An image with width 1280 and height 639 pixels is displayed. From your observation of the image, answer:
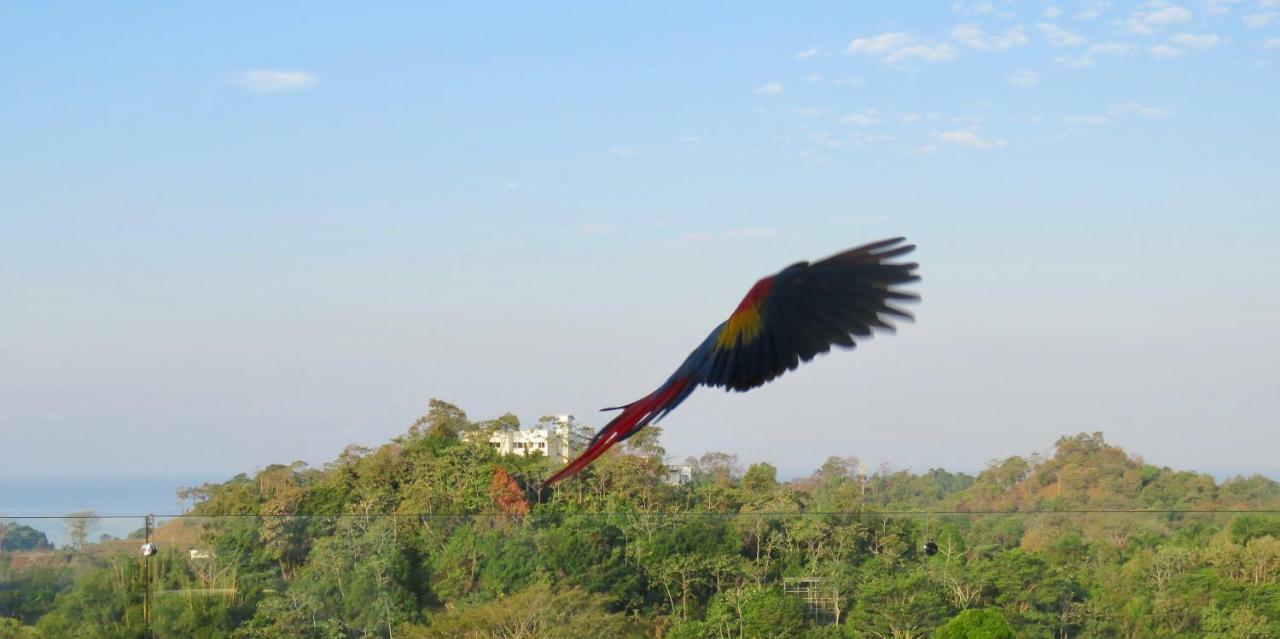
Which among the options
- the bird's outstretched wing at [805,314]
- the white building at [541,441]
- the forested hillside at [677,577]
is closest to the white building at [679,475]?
the white building at [541,441]

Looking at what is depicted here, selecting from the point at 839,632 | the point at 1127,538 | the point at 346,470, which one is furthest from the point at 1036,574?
the point at 346,470

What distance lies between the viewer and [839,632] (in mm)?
5012

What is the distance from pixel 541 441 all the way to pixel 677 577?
456cm

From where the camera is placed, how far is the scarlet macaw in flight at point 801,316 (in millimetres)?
2020

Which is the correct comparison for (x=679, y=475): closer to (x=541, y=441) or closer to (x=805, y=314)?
(x=541, y=441)

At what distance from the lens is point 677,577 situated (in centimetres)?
504

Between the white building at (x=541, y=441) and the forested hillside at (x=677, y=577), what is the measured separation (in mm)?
3404

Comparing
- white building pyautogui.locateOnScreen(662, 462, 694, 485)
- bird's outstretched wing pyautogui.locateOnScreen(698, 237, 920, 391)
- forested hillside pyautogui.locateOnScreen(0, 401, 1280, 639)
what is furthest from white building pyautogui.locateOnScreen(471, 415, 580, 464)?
bird's outstretched wing pyautogui.locateOnScreen(698, 237, 920, 391)

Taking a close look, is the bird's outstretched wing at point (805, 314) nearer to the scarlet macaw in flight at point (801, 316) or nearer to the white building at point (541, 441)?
the scarlet macaw in flight at point (801, 316)

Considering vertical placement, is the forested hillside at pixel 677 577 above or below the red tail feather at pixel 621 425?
below

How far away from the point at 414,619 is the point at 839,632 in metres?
1.71

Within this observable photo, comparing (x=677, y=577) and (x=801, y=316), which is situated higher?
(x=801, y=316)

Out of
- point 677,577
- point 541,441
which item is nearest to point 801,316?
point 677,577

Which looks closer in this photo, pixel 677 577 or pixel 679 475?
pixel 677 577
